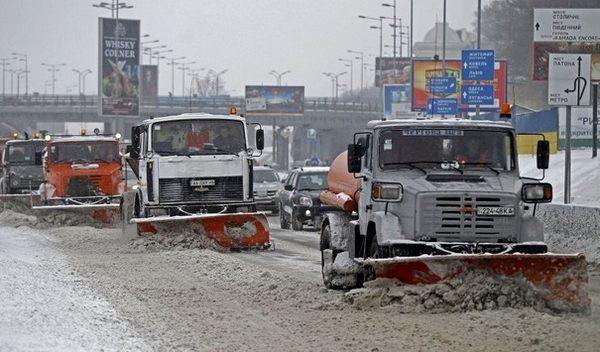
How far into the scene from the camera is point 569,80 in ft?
96.8

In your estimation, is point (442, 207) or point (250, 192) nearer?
point (442, 207)

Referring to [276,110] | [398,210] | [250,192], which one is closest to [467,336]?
[398,210]

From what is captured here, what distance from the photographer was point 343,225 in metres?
15.6

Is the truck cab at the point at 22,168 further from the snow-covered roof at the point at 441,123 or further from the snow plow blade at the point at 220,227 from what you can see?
the snow-covered roof at the point at 441,123

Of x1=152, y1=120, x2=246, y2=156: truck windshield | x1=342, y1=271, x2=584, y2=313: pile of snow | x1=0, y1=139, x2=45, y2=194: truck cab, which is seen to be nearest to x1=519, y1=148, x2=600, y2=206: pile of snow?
x1=0, y1=139, x2=45, y2=194: truck cab

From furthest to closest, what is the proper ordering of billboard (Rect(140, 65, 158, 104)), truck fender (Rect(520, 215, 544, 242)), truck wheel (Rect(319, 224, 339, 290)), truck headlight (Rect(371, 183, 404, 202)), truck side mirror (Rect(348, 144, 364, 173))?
billboard (Rect(140, 65, 158, 104))
truck wheel (Rect(319, 224, 339, 290))
truck side mirror (Rect(348, 144, 364, 173))
truck headlight (Rect(371, 183, 404, 202))
truck fender (Rect(520, 215, 544, 242))

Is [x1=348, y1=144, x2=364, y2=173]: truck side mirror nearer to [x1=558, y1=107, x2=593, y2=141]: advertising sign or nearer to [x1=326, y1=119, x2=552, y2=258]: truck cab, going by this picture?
[x1=326, y1=119, x2=552, y2=258]: truck cab

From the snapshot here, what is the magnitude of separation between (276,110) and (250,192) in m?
87.9

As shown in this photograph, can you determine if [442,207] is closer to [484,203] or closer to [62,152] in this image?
[484,203]

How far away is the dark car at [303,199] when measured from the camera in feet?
104

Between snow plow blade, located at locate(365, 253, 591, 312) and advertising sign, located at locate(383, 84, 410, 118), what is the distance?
6824cm

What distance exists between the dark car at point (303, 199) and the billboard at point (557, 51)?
15273 mm

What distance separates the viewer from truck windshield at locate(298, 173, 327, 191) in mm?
32688

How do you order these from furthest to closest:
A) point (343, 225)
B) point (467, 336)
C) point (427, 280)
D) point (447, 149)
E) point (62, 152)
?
point (62, 152) < point (343, 225) < point (447, 149) < point (427, 280) < point (467, 336)
